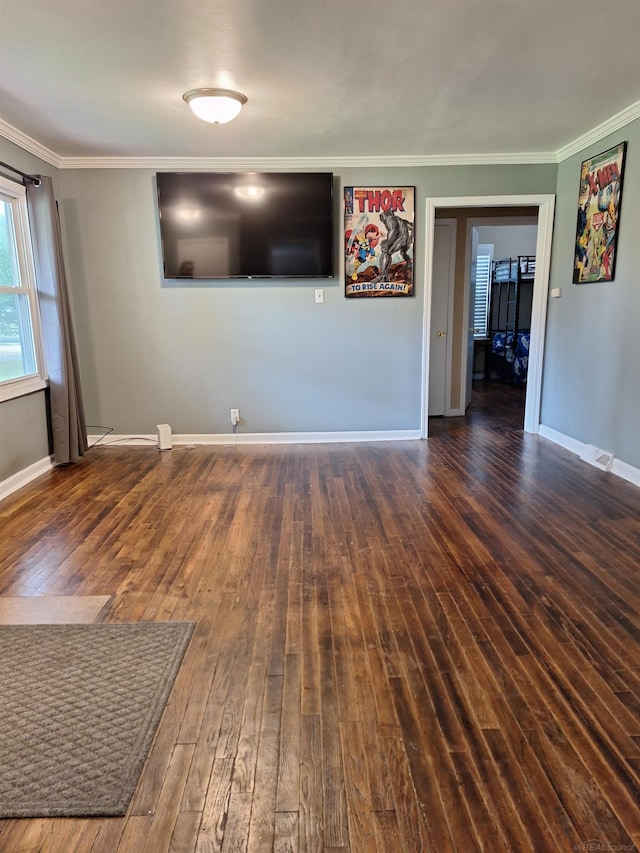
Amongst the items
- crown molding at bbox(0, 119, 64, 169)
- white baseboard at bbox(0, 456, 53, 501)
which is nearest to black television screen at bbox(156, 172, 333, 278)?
crown molding at bbox(0, 119, 64, 169)

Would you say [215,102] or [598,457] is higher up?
[215,102]

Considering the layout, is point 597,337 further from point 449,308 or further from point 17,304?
point 17,304

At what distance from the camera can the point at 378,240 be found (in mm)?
4582

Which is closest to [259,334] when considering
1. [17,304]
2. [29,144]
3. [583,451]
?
[17,304]

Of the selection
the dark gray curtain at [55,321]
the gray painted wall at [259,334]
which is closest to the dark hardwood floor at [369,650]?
the dark gray curtain at [55,321]

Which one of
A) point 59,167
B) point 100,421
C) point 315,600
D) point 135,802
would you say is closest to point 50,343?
point 100,421

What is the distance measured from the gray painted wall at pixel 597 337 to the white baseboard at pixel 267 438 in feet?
4.60

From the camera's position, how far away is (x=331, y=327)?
475cm

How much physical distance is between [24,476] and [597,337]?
4.62m

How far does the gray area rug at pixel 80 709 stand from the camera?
1369 mm

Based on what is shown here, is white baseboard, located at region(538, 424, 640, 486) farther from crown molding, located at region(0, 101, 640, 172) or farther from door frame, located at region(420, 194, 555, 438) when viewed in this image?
crown molding, located at region(0, 101, 640, 172)

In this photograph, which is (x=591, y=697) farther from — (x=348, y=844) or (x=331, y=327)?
(x=331, y=327)

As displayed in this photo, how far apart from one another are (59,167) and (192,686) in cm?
448

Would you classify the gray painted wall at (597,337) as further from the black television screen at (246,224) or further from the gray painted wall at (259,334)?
the black television screen at (246,224)
